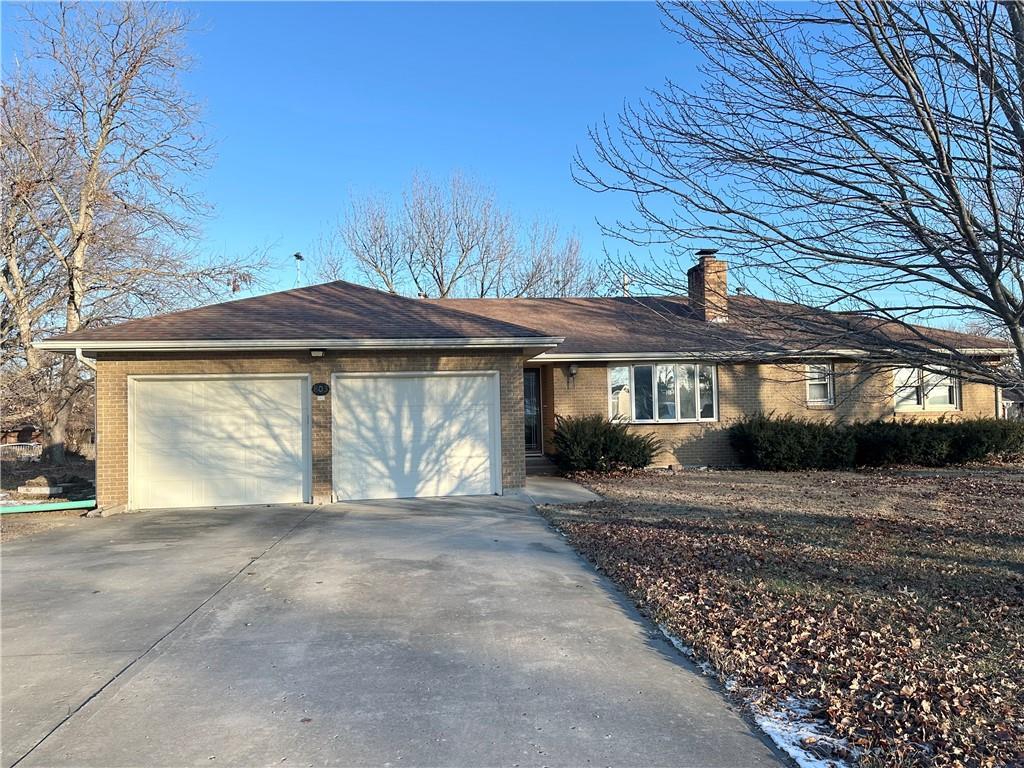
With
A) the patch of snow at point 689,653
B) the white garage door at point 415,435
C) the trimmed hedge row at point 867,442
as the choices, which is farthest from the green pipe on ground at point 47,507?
the trimmed hedge row at point 867,442

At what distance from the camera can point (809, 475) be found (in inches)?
569

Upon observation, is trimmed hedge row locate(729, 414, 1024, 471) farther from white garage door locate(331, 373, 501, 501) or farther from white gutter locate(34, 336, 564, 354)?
white garage door locate(331, 373, 501, 501)

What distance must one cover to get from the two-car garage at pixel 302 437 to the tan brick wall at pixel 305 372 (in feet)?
0.30

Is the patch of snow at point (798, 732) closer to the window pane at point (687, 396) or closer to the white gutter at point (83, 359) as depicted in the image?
the white gutter at point (83, 359)

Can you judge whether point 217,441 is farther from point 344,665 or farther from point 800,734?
point 800,734

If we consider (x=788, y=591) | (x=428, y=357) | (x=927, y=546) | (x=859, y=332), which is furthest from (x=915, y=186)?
(x=428, y=357)

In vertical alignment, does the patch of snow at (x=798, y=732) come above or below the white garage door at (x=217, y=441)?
below

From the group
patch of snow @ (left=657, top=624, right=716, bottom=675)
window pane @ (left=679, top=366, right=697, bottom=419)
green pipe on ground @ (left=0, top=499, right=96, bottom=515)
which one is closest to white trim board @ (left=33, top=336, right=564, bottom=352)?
green pipe on ground @ (left=0, top=499, right=96, bottom=515)

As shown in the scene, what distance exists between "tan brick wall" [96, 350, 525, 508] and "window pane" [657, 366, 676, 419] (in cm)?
510

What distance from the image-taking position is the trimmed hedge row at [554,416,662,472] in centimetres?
1443

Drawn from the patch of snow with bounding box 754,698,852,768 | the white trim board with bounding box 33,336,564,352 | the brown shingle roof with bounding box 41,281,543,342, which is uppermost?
the brown shingle roof with bounding box 41,281,543,342

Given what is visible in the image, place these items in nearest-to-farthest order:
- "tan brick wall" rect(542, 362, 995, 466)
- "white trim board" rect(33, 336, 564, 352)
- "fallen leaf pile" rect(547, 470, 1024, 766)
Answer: "fallen leaf pile" rect(547, 470, 1024, 766)
"white trim board" rect(33, 336, 564, 352)
"tan brick wall" rect(542, 362, 995, 466)

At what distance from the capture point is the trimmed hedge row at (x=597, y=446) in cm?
1443

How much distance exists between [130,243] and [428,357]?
477 inches
